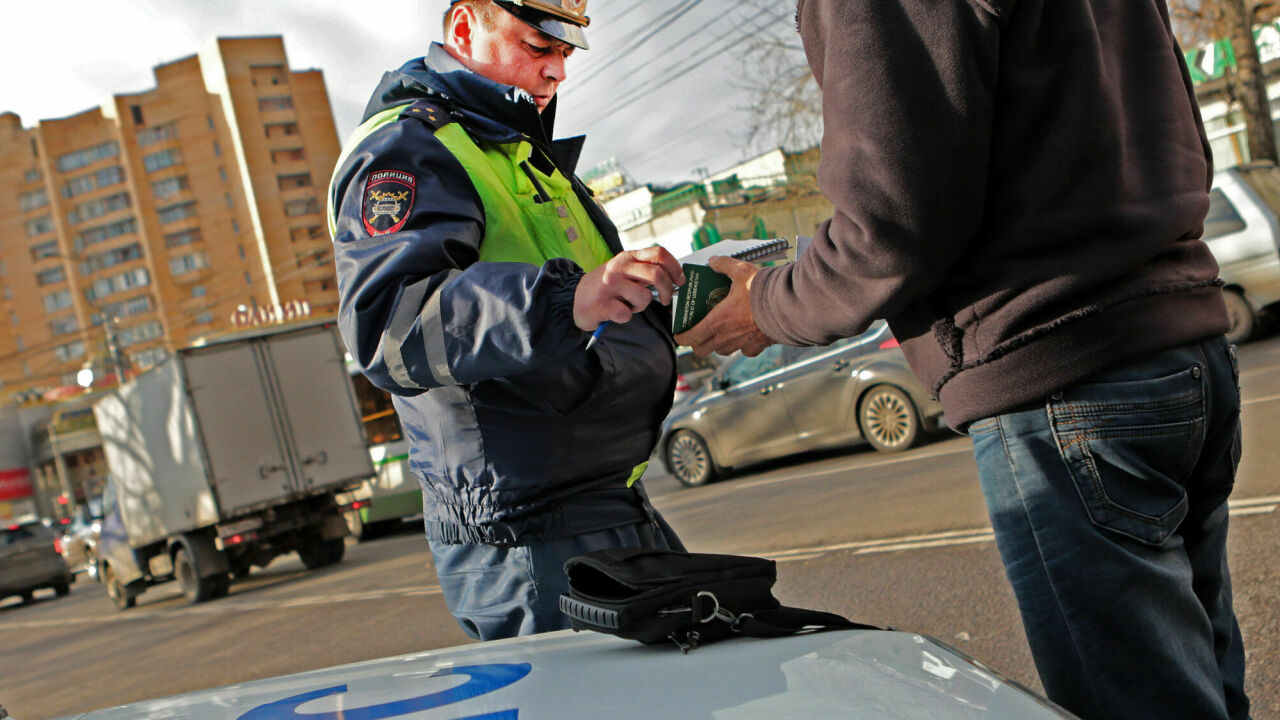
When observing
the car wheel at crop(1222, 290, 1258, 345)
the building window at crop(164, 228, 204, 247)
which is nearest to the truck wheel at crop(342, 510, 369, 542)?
the car wheel at crop(1222, 290, 1258, 345)

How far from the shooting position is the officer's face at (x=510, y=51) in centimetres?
212

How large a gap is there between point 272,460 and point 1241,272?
1162 cm

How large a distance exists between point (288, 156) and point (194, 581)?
239 ft

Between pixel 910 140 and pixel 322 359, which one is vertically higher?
pixel 322 359

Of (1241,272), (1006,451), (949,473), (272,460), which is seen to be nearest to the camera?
(1006,451)

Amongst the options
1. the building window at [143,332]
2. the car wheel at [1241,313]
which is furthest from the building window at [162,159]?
the car wheel at [1241,313]

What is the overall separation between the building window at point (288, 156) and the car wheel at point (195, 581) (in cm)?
7177

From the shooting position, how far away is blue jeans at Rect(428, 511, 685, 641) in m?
1.91

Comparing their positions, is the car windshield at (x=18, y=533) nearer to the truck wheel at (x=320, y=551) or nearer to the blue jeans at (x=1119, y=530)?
the truck wheel at (x=320, y=551)

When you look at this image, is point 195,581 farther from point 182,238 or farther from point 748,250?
point 182,238

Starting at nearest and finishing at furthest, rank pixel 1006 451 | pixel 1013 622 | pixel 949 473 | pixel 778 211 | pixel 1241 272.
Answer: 1. pixel 1006 451
2. pixel 1013 622
3. pixel 949 473
4. pixel 1241 272
5. pixel 778 211

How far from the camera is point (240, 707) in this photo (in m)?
1.41

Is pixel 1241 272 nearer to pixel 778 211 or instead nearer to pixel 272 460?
pixel 272 460

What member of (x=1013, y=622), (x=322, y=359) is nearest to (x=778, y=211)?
(x=322, y=359)
